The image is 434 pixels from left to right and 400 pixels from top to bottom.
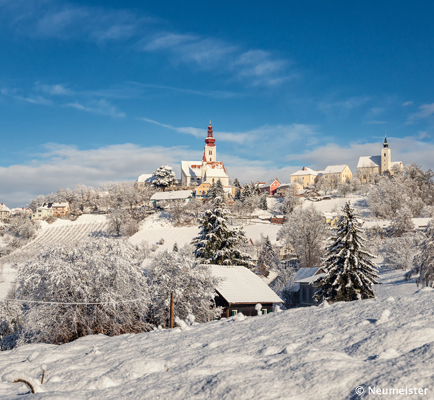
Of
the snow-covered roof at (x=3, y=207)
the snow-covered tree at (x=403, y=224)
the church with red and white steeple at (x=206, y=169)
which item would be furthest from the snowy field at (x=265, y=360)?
the snow-covered roof at (x=3, y=207)

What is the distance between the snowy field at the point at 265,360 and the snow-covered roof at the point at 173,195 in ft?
347

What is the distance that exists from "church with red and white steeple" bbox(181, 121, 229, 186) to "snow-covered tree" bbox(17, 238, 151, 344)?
10734 centimetres

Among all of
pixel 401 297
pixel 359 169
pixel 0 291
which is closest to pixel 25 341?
pixel 401 297

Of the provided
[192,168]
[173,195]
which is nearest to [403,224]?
[173,195]

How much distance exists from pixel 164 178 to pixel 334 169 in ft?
197

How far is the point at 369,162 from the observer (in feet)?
492

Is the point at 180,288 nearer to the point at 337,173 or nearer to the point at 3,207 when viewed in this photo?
the point at 3,207

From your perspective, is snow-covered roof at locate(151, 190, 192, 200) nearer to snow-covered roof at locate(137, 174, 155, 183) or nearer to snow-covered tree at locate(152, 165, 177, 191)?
snow-covered tree at locate(152, 165, 177, 191)

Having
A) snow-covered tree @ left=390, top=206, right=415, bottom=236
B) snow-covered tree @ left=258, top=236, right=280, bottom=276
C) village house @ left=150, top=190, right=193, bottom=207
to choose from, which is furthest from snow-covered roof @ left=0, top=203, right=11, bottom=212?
snow-covered tree @ left=390, top=206, right=415, bottom=236

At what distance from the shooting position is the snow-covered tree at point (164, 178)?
134 metres

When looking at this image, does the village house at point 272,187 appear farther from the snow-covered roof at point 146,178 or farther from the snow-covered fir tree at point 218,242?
the snow-covered fir tree at point 218,242

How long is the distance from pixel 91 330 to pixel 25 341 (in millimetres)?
3615

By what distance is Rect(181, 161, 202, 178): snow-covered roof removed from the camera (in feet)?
474

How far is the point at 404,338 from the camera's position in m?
6.91
